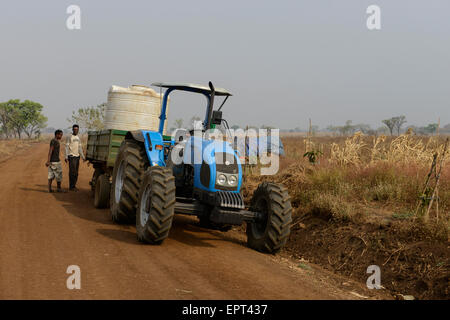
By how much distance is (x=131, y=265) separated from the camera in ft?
18.1

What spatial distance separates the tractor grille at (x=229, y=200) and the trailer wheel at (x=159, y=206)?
2.26 feet

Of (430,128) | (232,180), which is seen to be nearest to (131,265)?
(232,180)

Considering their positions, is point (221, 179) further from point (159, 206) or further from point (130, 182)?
point (130, 182)

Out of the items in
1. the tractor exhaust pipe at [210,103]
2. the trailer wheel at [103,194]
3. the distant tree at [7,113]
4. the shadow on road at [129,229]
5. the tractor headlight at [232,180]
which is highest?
the distant tree at [7,113]

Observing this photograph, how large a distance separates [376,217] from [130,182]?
4.51 meters

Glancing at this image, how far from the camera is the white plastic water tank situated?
10992 mm

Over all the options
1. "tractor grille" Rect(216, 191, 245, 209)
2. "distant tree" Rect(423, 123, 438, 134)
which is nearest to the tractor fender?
"tractor grille" Rect(216, 191, 245, 209)

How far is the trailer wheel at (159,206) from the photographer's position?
615 centimetres

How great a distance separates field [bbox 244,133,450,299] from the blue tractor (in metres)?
1.12

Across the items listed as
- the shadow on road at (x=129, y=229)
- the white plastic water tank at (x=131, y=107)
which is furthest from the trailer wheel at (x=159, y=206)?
the white plastic water tank at (x=131, y=107)

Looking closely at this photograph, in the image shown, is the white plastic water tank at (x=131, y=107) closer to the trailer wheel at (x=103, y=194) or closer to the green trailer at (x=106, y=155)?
the green trailer at (x=106, y=155)

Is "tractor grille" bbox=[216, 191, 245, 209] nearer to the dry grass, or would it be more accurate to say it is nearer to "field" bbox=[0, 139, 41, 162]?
the dry grass

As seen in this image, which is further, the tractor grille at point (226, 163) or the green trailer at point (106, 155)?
the green trailer at point (106, 155)
